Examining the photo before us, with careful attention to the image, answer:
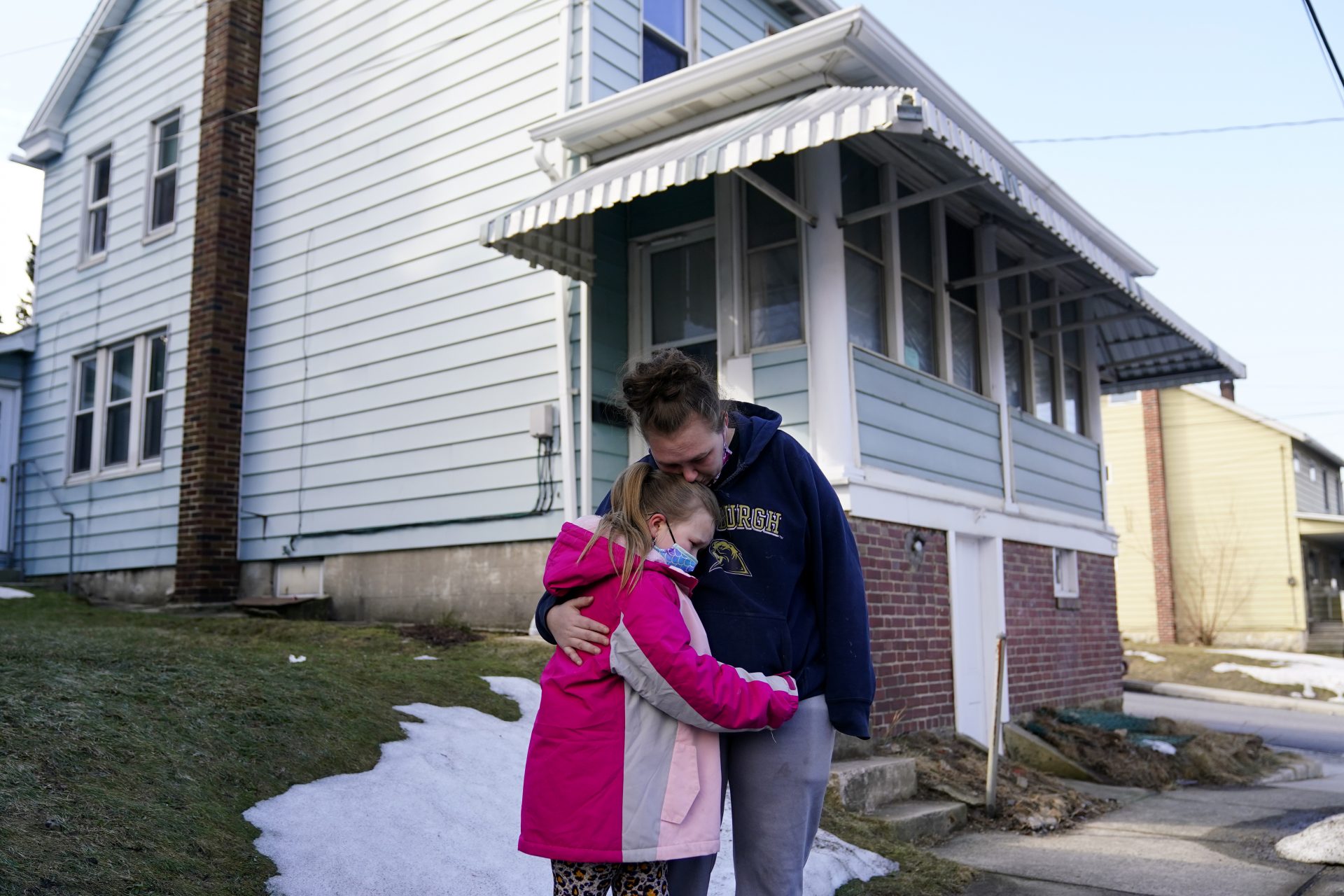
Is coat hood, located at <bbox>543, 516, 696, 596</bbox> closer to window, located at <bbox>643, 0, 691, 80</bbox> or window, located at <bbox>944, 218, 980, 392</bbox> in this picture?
window, located at <bbox>944, 218, 980, 392</bbox>

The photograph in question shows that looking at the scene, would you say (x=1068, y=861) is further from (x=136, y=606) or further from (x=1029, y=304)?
(x=136, y=606)

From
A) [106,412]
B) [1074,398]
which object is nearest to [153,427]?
[106,412]

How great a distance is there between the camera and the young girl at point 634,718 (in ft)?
8.15

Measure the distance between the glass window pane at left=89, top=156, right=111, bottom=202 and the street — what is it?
12506 mm

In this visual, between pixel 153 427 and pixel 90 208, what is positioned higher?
pixel 90 208

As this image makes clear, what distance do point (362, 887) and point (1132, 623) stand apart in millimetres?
26190

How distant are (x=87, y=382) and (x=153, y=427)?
1831 millimetres

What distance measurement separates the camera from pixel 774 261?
26.3 feet

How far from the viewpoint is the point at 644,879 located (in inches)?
103

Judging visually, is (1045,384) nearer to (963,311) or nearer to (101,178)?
(963,311)

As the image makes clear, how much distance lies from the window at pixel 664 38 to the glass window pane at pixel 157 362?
246 inches

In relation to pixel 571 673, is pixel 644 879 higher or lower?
lower

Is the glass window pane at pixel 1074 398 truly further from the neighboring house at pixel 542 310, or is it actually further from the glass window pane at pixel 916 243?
the glass window pane at pixel 916 243

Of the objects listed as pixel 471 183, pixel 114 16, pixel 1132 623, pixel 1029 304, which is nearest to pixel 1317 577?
pixel 1132 623
